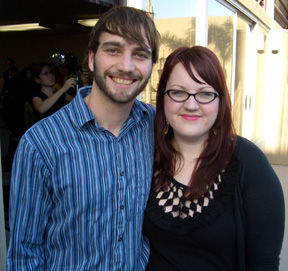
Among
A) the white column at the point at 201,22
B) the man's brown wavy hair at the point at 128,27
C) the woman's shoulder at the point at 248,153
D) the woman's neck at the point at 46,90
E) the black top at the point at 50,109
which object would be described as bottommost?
the woman's shoulder at the point at 248,153

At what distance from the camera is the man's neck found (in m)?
1.39

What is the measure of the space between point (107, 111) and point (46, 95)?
2.37 meters

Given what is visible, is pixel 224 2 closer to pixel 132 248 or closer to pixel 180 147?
pixel 180 147

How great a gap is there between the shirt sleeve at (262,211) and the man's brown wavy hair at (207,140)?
130mm

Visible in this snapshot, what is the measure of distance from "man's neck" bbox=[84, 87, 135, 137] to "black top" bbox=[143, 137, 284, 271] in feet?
1.47

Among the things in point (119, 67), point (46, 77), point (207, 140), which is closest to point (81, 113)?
point (119, 67)

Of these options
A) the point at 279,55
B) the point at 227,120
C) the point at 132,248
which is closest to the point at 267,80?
the point at 279,55

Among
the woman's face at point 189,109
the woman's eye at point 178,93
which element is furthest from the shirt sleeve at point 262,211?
the woman's eye at point 178,93

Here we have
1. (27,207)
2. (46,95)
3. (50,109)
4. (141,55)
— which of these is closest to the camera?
(27,207)

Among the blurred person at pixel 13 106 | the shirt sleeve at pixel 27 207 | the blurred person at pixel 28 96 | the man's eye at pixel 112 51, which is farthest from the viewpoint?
the blurred person at pixel 13 106

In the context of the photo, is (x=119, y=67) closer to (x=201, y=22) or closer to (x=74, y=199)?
(x=74, y=199)

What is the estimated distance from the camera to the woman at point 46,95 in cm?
336

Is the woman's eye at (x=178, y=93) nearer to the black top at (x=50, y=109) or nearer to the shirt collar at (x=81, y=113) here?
the shirt collar at (x=81, y=113)

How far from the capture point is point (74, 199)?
4.09 ft
